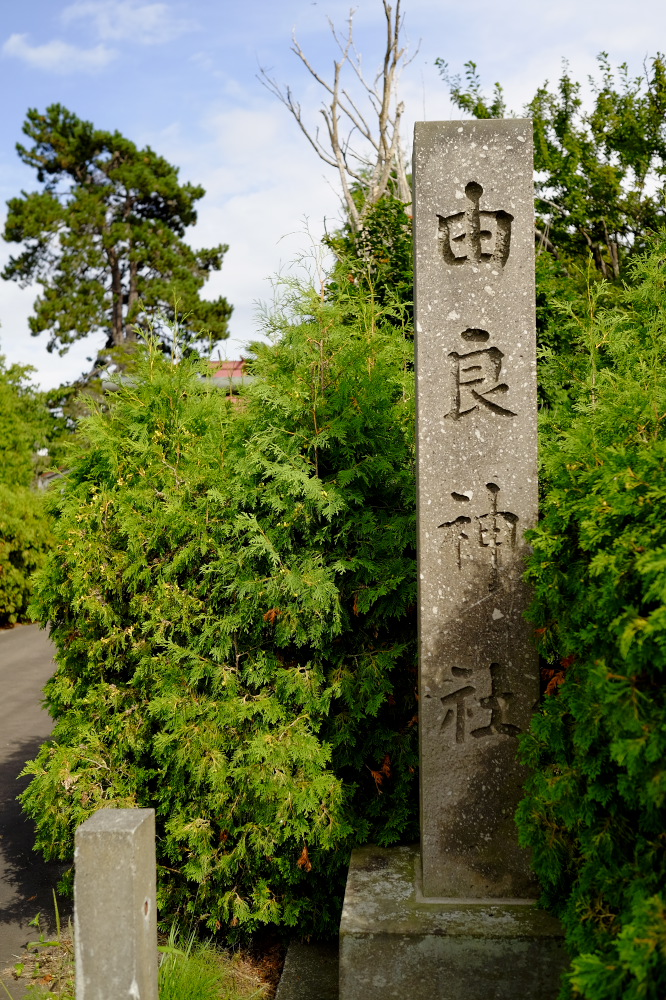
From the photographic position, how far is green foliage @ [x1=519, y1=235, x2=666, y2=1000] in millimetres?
2014

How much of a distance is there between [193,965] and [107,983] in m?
1.23

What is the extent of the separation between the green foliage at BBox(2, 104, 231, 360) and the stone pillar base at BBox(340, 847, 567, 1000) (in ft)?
76.9

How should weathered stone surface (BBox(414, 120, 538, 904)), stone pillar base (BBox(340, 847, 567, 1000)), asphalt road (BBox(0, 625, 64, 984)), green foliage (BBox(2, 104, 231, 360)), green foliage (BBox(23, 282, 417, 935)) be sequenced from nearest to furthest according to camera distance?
stone pillar base (BBox(340, 847, 567, 1000)) → weathered stone surface (BBox(414, 120, 538, 904)) → green foliage (BBox(23, 282, 417, 935)) → asphalt road (BBox(0, 625, 64, 984)) → green foliage (BBox(2, 104, 231, 360))

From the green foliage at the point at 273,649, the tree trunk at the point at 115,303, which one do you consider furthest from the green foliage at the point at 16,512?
the green foliage at the point at 273,649

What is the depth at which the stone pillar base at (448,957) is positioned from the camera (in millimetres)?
3008

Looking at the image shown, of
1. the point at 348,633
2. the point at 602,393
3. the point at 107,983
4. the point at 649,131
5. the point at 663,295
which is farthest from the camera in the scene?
the point at 649,131

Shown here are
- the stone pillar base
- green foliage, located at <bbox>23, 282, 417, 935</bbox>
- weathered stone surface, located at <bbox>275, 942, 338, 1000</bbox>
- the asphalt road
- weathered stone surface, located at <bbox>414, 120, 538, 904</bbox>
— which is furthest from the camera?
the asphalt road

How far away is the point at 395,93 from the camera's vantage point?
9.09 meters

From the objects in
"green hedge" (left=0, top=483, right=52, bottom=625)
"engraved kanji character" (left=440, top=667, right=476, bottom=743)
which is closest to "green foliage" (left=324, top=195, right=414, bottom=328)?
"engraved kanji character" (left=440, top=667, right=476, bottom=743)

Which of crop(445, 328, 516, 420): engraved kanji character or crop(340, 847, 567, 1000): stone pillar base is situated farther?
crop(445, 328, 516, 420): engraved kanji character

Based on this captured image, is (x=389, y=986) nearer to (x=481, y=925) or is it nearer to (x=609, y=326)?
(x=481, y=925)

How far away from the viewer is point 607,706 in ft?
7.15

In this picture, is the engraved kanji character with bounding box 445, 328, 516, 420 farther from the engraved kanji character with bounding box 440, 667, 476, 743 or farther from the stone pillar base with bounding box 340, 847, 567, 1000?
the stone pillar base with bounding box 340, 847, 567, 1000

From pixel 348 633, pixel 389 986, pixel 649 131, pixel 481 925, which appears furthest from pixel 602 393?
pixel 649 131
